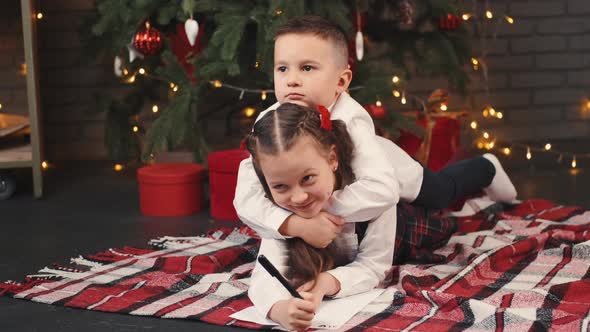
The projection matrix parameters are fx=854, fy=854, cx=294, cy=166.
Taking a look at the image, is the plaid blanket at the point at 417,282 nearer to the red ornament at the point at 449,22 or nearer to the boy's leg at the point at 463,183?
the boy's leg at the point at 463,183

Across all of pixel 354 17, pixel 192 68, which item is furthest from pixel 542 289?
pixel 192 68

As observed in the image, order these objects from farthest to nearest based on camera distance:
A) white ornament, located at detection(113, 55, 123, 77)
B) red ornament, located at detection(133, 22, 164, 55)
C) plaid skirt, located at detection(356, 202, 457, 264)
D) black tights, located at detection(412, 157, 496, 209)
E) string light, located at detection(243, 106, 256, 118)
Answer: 1. string light, located at detection(243, 106, 256, 118)
2. white ornament, located at detection(113, 55, 123, 77)
3. red ornament, located at detection(133, 22, 164, 55)
4. black tights, located at detection(412, 157, 496, 209)
5. plaid skirt, located at detection(356, 202, 457, 264)

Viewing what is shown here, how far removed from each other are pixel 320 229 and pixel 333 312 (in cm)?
17

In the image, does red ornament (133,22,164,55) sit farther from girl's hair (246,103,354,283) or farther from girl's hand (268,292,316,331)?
girl's hand (268,292,316,331)

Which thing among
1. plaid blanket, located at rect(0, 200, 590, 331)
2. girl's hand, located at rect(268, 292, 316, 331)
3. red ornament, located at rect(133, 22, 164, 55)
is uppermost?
red ornament, located at rect(133, 22, 164, 55)

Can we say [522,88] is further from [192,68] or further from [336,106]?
[336,106]

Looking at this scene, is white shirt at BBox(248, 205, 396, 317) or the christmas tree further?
the christmas tree

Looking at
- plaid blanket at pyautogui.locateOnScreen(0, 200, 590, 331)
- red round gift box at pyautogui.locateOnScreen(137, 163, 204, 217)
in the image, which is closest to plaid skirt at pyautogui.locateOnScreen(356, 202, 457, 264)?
plaid blanket at pyautogui.locateOnScreen(0, 200, 590, 331)

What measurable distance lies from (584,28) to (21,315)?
3069 mm

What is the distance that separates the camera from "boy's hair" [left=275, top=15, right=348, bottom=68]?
6.00 ft

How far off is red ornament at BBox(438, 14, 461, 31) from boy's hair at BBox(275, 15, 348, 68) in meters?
1.28

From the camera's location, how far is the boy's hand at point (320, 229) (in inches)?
70.1

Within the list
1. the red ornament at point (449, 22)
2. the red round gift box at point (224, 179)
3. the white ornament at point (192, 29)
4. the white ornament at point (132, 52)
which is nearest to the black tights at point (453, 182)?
the red round gift box at point (224, 179)

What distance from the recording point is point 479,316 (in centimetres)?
169
